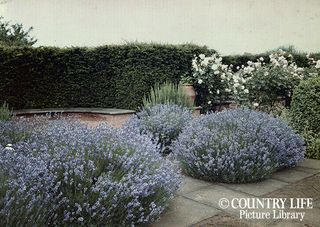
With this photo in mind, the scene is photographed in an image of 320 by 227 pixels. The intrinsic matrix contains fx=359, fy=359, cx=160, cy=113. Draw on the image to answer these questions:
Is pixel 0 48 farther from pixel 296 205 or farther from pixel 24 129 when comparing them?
pixel 296 205

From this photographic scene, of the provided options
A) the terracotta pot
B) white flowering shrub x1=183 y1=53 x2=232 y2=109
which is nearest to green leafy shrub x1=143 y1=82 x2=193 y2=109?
the terracotta pot

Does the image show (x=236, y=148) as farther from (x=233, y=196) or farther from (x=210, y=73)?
(x=210, y=73)

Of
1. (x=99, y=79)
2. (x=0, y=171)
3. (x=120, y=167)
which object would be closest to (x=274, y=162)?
(x=120, y=167)

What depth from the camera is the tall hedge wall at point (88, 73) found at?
7898 millimetres

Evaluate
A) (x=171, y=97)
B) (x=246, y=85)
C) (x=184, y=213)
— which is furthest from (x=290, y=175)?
(x=246, y=85)

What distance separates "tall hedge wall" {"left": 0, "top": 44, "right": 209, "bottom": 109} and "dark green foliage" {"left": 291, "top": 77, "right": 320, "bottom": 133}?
306 cm

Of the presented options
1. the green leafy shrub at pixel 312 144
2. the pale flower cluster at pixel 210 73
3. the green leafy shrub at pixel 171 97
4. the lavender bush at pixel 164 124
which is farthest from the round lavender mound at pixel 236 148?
the pale flower cluster at pixel 210 73

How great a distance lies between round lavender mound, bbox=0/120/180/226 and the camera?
7.67ft

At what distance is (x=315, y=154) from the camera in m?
5.46

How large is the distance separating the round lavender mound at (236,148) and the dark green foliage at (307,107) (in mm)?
967

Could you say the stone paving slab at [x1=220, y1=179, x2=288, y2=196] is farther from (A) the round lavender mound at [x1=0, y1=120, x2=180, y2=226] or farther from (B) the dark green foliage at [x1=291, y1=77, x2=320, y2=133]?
(B) the dark green foliage at [x1=291, y1=77, x2=320, y2=133]

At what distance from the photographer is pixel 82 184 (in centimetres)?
265

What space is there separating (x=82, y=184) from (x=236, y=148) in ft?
6.54

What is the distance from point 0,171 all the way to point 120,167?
3.07 ft
